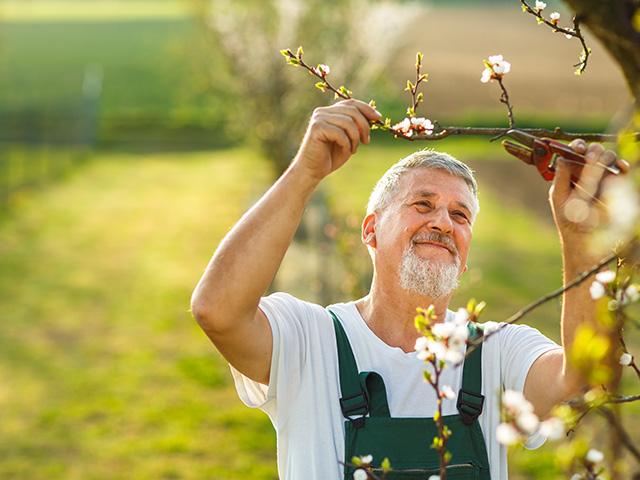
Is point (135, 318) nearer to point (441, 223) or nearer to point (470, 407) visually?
point (441, 223)

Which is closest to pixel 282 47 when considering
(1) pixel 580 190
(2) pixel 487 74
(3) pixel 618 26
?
(2) pixel 487 74

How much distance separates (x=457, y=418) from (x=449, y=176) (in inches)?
30.2

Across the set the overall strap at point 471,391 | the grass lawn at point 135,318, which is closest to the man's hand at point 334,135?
the overall strap at point 471,391

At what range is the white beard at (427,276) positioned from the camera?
3133 millimetres

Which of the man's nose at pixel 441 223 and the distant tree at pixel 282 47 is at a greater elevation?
the distant tree at pixel 282 47

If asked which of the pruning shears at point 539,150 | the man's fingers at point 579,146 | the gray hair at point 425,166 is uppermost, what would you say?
the gray hair at point 425,166

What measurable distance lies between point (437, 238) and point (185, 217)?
15.9 metres

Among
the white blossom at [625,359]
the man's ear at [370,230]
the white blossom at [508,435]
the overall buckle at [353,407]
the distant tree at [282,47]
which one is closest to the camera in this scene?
the white blossom at [508,435]

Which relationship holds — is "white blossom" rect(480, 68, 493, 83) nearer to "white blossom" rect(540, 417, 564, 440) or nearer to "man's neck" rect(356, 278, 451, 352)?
"man's neck" rect(356, 278, 451, 352)

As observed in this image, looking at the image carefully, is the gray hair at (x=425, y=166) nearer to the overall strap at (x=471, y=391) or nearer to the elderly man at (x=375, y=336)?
the elderly man at (x=375, y=336)

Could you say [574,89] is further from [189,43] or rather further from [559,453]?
[559,453]

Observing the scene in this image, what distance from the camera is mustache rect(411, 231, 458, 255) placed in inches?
126

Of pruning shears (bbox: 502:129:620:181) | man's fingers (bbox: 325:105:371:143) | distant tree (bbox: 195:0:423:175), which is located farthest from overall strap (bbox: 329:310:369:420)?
distant tree (bbox: 195:0:423:175)

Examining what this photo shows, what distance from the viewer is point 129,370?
1039 centimetres
